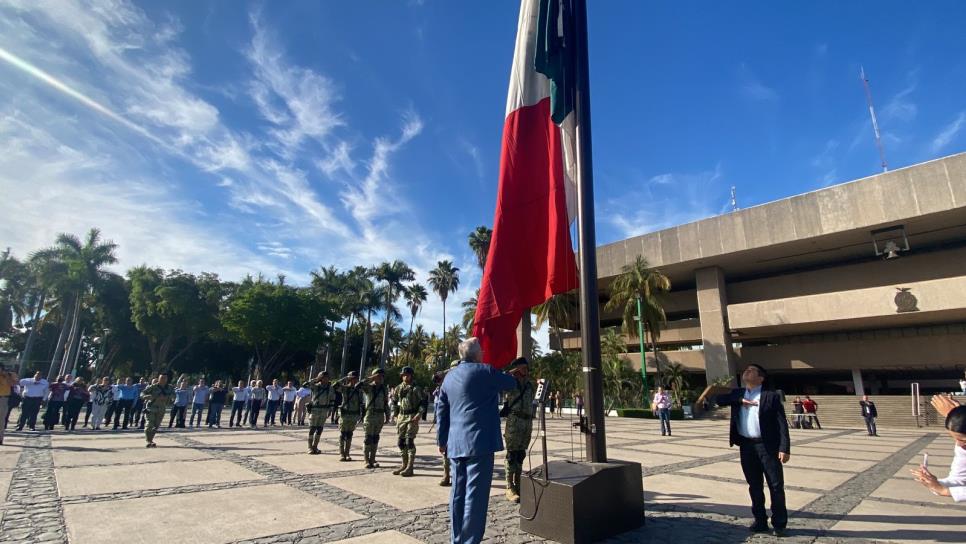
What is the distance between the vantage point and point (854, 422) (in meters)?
26.9

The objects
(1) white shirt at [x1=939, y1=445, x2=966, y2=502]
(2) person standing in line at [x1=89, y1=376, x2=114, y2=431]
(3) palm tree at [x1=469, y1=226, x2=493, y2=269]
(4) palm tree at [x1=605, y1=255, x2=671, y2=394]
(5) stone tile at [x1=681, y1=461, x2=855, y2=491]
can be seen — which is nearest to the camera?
(1) white shirt at [x1=939, y1=445, x2=966, y2=502]

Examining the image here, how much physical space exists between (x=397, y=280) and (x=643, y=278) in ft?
100

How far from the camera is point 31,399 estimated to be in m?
13.7

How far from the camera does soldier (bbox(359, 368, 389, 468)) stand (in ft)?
27.2

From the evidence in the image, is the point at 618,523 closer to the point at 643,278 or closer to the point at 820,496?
the point at 820,496

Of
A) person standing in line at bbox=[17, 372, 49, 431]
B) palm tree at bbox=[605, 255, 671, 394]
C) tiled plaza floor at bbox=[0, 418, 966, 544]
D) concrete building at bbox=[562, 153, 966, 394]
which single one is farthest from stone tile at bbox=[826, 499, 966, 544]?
palm tree at bbox=[605, 255, 671, 394]

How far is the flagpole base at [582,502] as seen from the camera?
4.02m

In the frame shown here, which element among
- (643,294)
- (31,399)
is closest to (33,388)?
(31,399)

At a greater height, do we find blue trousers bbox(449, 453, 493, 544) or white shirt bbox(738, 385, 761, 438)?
white shirt bbox(738, 385, 761, 438)

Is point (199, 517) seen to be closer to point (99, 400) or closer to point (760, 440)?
point (760, 440)

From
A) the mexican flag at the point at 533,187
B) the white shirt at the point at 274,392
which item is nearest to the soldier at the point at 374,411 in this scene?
the mexican flag at the point at 533,187

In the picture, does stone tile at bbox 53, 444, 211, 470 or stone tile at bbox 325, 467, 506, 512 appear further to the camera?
stone tile at bbox 53, 444, 211, 470

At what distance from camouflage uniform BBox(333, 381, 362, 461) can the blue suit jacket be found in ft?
19.6

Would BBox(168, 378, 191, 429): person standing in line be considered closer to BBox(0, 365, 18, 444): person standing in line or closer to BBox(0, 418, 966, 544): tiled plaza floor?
BBox(0, 365, 18, 444): person standing in line
